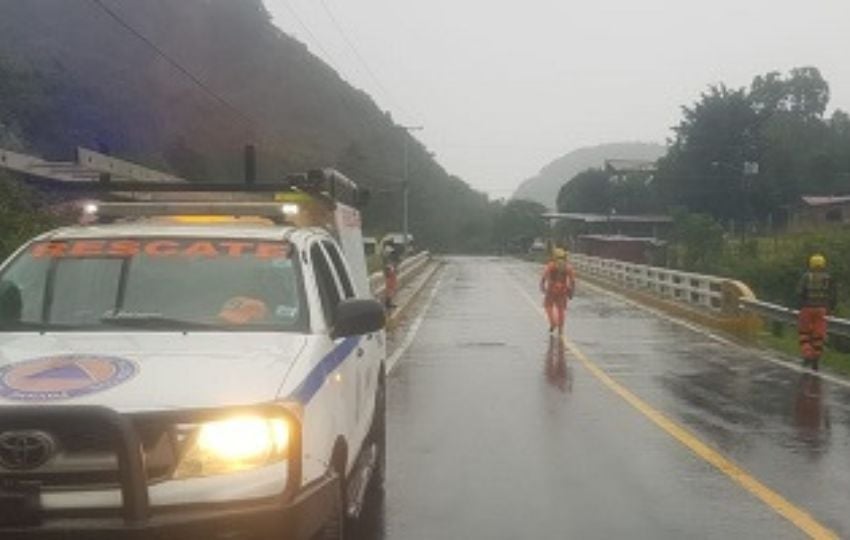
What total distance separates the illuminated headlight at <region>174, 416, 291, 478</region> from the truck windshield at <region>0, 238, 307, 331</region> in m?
1.12

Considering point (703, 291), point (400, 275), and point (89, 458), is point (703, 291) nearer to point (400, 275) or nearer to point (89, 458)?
point (400, 275)

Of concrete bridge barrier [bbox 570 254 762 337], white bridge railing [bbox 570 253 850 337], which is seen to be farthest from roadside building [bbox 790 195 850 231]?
concrete bridge barrier [bbox 570 254 762 337]

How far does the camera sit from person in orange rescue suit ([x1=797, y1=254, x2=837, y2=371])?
16.5 metres

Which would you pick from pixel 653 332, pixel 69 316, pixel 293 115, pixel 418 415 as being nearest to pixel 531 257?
pixel 293 115

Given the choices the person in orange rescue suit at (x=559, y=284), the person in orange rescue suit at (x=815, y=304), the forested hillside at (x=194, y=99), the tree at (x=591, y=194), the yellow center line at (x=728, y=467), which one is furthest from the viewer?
the tree at (x=591, y=194)

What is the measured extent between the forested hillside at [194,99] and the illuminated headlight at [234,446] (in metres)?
56.1

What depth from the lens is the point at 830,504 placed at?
25.5 feet

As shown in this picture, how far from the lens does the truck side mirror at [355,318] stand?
5598mm

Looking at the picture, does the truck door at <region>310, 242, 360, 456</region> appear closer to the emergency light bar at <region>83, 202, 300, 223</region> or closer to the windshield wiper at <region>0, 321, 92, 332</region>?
the emergency light bar at <region>83, 202, 300, 223</region>

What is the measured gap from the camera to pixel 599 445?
33.0 ft

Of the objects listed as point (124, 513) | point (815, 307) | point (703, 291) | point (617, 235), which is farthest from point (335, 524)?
point (617, 235)

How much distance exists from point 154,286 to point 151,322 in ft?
1.32

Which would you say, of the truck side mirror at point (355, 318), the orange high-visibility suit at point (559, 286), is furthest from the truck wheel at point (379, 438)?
the orange high-visibility suit at point (559, 286)

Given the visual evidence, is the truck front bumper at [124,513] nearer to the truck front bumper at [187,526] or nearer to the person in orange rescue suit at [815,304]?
the truck front bumper at [187,526]
